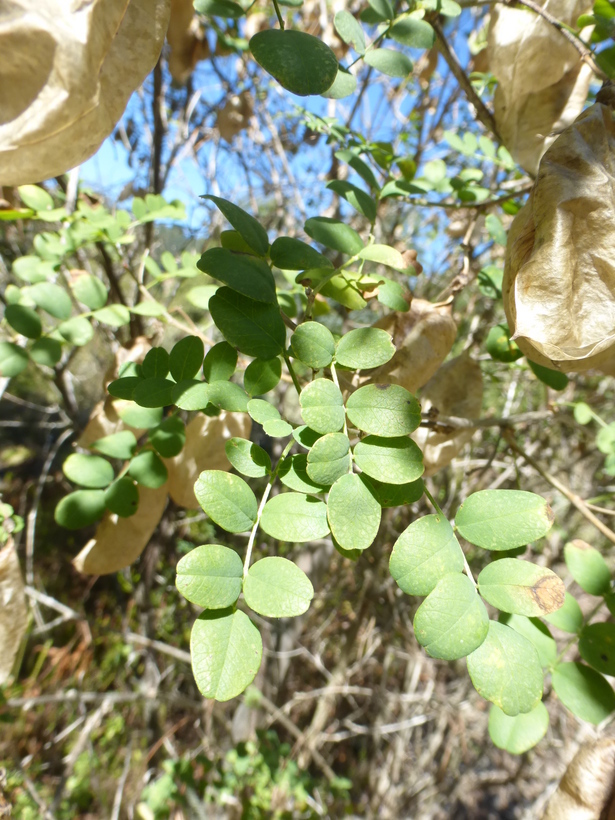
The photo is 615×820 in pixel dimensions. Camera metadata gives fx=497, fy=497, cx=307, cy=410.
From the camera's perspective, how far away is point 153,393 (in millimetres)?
466

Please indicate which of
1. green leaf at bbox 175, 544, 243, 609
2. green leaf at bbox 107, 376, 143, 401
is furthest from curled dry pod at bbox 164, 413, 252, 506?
green leaf at bbox 175, 544, 243, 609

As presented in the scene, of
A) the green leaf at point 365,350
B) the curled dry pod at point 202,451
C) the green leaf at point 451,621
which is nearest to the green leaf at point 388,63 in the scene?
the green leaf at point 365,350

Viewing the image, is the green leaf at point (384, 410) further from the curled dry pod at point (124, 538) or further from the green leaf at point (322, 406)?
the curled dry pod at point (124, 538)

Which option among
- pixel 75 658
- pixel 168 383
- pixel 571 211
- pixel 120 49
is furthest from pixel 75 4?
pixel 75 658

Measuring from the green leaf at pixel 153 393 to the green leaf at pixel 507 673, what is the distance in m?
0.34

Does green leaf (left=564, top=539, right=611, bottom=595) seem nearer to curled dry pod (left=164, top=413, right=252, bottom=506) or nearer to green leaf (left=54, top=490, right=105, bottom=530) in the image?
curled dry pod (left=164, top=413, right=252, bottom=506)

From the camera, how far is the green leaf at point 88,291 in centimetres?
79

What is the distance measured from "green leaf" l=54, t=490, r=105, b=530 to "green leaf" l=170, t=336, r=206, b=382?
23 cm

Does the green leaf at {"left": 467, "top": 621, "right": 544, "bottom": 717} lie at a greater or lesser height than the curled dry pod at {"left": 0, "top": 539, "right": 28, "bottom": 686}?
greater

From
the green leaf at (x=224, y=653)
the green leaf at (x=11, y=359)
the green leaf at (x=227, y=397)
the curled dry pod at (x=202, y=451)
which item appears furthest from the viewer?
the green leaf at (x=11, y=359)

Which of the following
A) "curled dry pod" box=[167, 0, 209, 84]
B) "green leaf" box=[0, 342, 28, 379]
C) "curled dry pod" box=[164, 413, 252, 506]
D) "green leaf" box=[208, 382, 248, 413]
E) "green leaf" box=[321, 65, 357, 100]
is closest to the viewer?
"green leaf" box=[208, 382, 248, 413]

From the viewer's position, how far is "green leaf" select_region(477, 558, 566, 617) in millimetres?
384

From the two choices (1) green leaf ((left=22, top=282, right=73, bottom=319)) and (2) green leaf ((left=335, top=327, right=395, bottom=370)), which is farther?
(1) green leaf ((left=22, top=282, right=73, bottom=319))

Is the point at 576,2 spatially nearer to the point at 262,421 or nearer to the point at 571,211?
the point at 571,211
